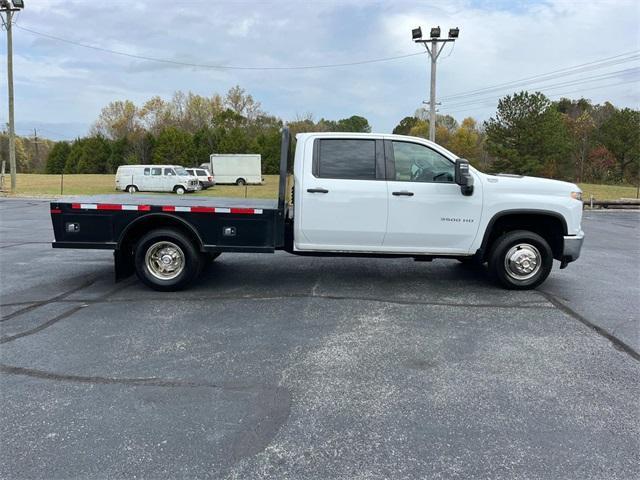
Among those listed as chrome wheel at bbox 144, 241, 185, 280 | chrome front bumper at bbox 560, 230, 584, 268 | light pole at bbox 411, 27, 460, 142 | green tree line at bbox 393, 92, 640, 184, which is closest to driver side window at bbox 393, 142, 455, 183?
chrome front bumper at bbox 560, 230, 584, 268

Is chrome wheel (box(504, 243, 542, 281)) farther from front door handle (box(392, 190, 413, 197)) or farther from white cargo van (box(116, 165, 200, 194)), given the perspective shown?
white cargo van (box(116, 165, 200, 194))

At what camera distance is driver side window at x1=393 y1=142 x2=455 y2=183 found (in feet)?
20.7

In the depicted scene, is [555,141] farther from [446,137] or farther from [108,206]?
[108,206]

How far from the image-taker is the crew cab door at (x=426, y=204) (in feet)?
20.5

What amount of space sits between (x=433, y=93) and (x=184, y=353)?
26.2m

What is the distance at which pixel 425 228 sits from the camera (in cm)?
629

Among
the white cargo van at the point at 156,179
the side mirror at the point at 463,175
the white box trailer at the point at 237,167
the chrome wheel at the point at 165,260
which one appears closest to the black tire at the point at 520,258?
the side mirror at the point at 463,175

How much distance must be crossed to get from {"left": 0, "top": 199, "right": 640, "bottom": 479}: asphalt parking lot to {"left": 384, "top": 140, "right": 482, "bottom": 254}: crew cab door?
0.74 meters

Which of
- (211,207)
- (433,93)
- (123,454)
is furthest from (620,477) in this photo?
(433,93)

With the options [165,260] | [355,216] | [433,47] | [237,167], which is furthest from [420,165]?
[237,167]

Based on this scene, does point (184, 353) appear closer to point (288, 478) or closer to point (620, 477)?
point (288, 478)

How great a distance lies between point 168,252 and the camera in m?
6.41

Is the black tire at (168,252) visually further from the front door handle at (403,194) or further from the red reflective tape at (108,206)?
the front door handle at (403,194)

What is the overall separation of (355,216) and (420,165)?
3.61 feet
